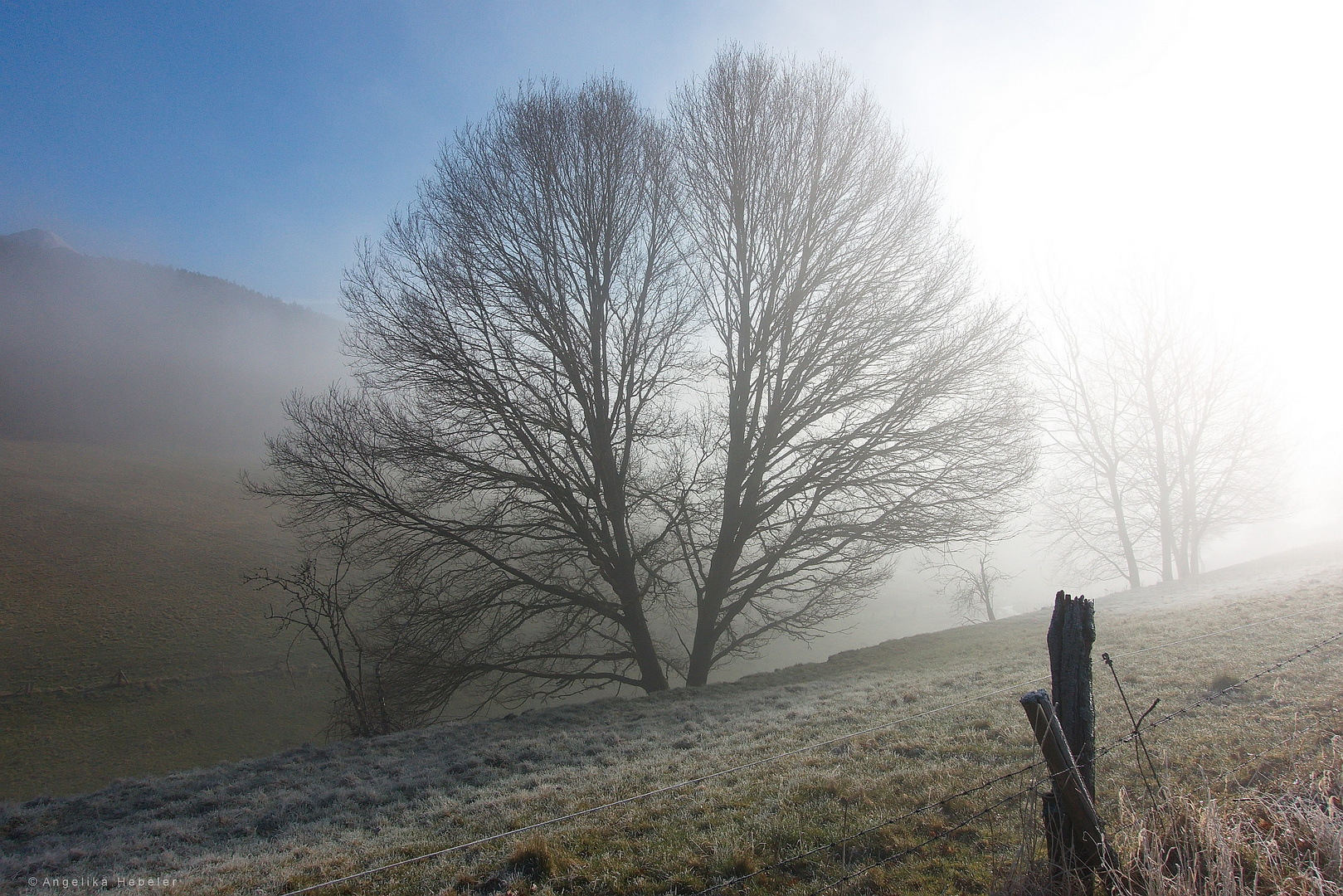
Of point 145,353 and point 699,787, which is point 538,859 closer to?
point 699,787

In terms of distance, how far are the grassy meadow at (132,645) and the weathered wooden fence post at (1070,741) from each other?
2166 centimetres

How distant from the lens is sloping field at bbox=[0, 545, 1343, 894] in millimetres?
3764

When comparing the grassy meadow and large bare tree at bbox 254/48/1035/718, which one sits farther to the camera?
the grassy meadow

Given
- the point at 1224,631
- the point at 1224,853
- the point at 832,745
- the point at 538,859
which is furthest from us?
the point at 1224,631

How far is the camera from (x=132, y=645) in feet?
92.2

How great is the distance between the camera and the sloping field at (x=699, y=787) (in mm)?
3764

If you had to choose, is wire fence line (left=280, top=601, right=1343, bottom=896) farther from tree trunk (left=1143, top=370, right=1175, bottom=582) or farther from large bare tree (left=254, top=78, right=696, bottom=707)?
tree trunk (left=1143, top=370, right=1175, bottom=582)

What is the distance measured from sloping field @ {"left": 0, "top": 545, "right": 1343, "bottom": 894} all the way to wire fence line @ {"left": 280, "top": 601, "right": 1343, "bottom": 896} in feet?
0.25

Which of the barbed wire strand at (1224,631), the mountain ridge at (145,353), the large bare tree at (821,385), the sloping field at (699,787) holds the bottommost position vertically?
the barbed wire strand at (1224,631)

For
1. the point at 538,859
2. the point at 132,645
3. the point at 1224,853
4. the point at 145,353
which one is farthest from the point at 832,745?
the point at 145,353

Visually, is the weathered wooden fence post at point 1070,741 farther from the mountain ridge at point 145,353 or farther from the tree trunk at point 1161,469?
the mountain ridge at point 145,353

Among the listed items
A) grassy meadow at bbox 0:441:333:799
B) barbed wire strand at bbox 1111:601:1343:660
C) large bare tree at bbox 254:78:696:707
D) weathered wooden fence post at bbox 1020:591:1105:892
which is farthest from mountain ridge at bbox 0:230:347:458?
weathered wooden fence post at bbox 1020:591:1105:892

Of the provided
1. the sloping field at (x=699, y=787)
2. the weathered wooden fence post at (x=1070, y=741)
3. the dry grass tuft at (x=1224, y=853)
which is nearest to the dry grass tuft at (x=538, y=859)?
the sloping field at (x=699, y=787)

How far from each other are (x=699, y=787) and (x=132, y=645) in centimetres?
3407
